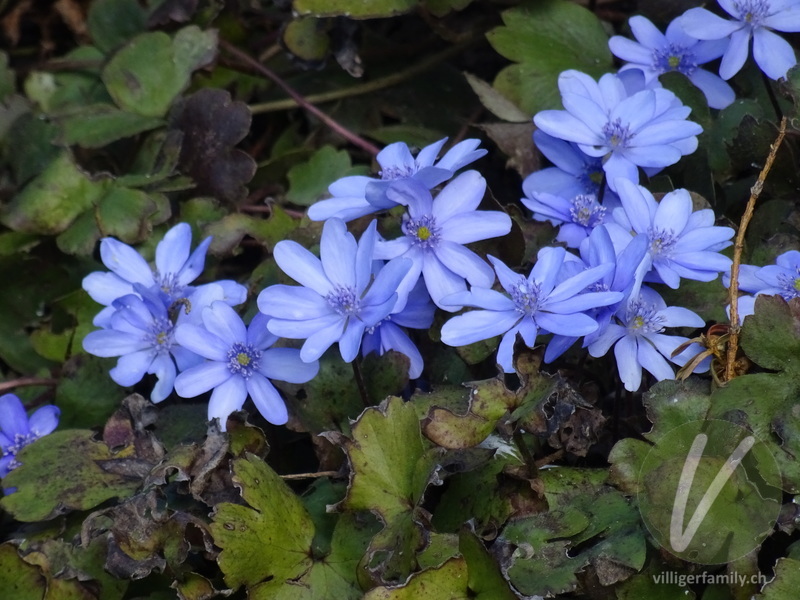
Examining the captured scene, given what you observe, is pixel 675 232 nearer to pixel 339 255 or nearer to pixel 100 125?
pixel 339 255

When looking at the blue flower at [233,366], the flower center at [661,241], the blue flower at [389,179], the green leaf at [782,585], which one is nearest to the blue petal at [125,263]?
the blue flower at [233,366]

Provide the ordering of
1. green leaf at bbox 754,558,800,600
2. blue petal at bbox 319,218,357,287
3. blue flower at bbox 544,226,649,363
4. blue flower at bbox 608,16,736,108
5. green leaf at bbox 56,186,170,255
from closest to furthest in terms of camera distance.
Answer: green leaf at bbox 754,558,800,600, blue flower at bbox 544,226,649,363, blue petal at bbox 319,218,357,287, blue flower at bbox 608,16,736,108, green leaf at bbox 56,186,170,255

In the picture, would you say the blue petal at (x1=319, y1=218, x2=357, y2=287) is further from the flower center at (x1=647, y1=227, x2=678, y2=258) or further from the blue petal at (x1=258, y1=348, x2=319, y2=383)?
the flower center at (x1=647, y1=227, x2=678, y2=258)

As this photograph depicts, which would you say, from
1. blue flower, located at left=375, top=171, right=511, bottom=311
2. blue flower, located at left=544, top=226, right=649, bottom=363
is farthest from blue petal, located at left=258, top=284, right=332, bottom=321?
blue flower, located at left=544, top=226, right=649, bottom=363

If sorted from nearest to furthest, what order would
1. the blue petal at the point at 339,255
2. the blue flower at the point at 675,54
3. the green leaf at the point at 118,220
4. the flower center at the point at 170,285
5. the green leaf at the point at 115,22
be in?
the blue petal at the point at 339,255
the flower center at the point at 170,285
the blue flower at the point at 675,54
the green leaf at the point at 118,220
the green leaf at the point at 115,22

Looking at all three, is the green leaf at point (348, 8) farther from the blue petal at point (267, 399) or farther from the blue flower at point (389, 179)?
the blue petal at point (267, 399)

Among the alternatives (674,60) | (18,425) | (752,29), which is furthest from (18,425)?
(752,29)
